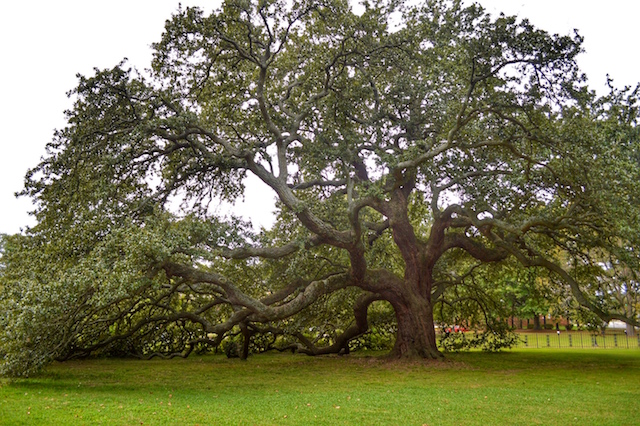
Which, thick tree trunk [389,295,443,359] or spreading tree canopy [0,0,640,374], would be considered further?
thick tree trunk [389,295,443,359]

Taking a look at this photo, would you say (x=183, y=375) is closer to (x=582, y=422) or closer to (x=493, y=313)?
(x=582, y=422)

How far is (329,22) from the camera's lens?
14180 mm

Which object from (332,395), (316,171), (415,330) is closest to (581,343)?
(415,330)

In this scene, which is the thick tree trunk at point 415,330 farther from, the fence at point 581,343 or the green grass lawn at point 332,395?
the fence at point 581,343

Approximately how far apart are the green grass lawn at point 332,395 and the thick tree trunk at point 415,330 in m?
0.85

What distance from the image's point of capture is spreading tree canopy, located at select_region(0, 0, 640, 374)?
35.8 ft

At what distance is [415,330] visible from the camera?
53.8 feet

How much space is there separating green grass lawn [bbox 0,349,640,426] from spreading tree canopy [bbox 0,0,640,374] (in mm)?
1546

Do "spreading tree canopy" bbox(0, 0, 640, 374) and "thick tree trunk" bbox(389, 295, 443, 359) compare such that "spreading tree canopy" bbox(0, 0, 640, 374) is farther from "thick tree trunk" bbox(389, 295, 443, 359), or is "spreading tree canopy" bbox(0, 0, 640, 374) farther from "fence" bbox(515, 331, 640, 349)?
"fence" bbox(515, 331, 640, 349)

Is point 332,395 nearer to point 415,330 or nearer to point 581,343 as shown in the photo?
point 415,330

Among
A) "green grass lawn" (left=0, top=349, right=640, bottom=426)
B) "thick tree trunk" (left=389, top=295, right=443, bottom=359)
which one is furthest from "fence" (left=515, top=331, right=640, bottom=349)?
"green grass lawn" (left=0, top=349, right=640, bottom=426)

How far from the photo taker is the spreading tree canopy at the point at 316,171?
10917 millimetres

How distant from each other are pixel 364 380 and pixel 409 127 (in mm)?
8513

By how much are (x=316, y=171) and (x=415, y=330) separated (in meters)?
6.54
